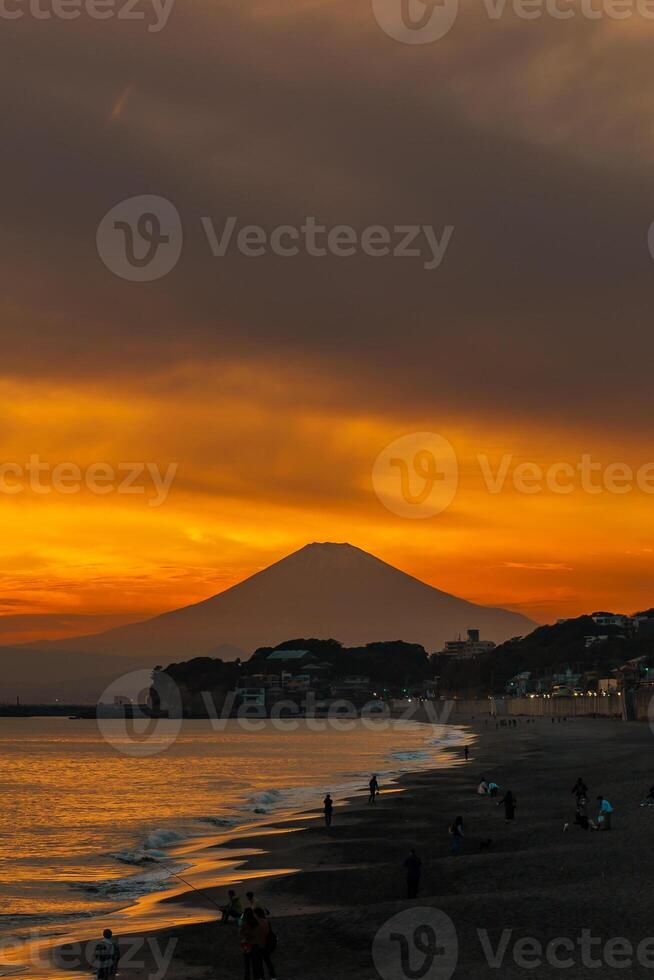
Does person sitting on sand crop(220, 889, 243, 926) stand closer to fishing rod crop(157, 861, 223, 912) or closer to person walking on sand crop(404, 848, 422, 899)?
fishing rod crop(157, 861, 223, 912)

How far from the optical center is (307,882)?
1388 inches

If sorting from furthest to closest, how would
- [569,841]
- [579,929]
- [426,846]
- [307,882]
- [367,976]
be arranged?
[426,846], [569,841], [307,882], [579,929], [367,976]

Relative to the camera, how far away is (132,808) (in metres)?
68.9

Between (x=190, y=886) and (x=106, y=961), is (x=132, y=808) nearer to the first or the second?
(x=190, y=886)

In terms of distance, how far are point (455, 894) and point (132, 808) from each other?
4248 centimetres

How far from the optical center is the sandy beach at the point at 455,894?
2344 cm

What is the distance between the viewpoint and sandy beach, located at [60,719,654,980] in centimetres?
2344

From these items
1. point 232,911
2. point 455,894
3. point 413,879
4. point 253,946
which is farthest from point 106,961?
point 455,894

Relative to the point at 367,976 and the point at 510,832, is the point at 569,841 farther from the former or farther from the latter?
the point at 367,976

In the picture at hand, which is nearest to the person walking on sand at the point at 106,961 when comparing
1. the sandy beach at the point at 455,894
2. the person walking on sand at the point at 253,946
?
the sandy beach at the point at 455,894

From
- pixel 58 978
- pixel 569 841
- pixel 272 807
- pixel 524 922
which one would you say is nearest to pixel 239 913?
pixel 58 978

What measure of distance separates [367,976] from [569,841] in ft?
55.2

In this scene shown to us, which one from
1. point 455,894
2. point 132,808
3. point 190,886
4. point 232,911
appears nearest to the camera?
point 232,911

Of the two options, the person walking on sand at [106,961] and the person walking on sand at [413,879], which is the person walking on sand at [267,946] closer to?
the person walking on sand at [106,961]
